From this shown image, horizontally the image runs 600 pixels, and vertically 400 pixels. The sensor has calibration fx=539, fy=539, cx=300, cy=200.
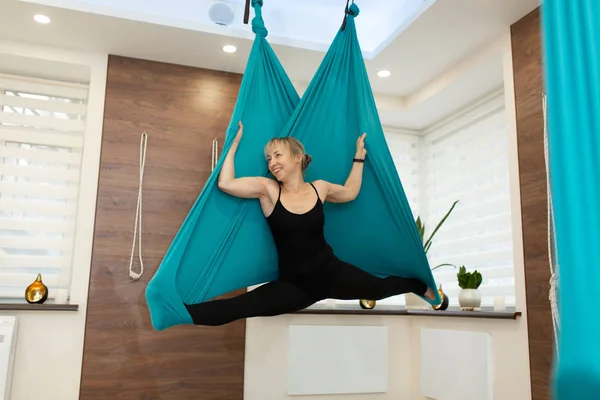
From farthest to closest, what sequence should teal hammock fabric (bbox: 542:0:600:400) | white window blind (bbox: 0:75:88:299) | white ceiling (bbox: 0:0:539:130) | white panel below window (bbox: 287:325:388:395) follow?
white panel below window (bbox: 287:325:388:395) → white window blind (bbox: 0:75:88:299) → white ceiling (bbox: 0:0:539:130) → teal hammock fabric (bbox: 542:0:600:400)

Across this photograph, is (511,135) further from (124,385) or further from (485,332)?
(124,385)

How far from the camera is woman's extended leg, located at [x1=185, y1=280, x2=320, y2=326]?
2113 mm

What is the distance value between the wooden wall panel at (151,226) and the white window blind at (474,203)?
168 cm

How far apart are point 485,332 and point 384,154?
134 centimetres

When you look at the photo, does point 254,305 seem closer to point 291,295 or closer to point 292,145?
point 291,295

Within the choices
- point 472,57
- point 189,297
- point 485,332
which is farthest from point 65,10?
point 485,332

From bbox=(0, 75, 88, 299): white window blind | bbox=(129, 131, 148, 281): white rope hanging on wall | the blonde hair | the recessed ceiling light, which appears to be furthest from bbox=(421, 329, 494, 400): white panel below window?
the recessed ceiling light

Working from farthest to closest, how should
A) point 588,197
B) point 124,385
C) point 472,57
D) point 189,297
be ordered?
point 472,57, point 124,385, point 189,297, point 588,197

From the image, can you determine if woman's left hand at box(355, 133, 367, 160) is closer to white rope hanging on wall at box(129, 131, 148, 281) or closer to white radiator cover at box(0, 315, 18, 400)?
white rope hanging on wall at box(129, 131, 148, 281)

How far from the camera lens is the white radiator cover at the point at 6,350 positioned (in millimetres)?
2932

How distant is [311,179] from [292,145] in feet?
0.83

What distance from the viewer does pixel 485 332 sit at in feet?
10.3

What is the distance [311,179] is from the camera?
2562 mm

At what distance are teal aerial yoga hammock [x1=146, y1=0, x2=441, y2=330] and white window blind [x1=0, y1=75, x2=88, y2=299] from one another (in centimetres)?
155
